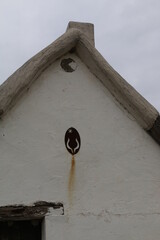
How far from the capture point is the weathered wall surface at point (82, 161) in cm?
383

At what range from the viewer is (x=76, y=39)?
4.37 meters

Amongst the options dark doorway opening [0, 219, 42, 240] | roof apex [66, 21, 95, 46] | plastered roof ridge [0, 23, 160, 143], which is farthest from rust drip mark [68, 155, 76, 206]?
roof apex [66, 21, 95, 46]

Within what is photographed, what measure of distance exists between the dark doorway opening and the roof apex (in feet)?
6.55

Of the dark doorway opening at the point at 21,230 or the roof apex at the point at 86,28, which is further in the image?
the roof apex at the point at 86,28

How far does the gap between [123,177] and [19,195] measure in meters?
1.02

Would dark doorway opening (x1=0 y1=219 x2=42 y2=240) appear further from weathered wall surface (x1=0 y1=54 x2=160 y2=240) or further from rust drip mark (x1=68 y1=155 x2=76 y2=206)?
rust drip mark (x1=68 y1=155 x2=76 y2=206)

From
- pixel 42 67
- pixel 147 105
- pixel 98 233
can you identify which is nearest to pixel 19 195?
pixel 98 233

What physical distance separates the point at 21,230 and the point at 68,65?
171 cm

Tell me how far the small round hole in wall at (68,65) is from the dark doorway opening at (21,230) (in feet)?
5.09

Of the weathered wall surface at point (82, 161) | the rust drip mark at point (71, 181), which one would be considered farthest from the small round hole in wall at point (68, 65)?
the rust drip mark at point (71, 181)

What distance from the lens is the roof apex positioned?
4.60 m

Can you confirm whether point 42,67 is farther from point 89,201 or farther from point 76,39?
point 89,201

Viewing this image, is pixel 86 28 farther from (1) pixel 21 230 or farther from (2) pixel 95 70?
(1) pixel 21 230

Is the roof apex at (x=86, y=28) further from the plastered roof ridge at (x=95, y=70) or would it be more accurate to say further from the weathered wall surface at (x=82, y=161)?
the weathered wall surface at (x=82, y=161)
